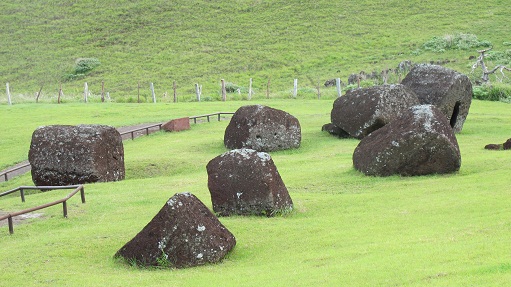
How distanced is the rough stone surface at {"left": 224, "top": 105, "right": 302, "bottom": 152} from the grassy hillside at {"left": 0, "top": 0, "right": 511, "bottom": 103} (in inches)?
986

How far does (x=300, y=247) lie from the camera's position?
46.5ft

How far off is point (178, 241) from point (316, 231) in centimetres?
321

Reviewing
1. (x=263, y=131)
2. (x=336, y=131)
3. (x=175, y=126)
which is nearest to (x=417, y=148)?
(x=263, y=131)

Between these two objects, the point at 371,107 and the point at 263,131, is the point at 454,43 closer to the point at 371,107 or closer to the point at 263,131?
the point at 371,107

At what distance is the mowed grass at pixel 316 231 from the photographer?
452 inches

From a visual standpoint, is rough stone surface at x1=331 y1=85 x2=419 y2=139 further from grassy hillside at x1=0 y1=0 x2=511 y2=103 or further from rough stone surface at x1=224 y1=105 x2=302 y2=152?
grassy hillside at x1=0 y1=0 x2=511 y2=103

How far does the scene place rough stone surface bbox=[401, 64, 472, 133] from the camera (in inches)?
1236

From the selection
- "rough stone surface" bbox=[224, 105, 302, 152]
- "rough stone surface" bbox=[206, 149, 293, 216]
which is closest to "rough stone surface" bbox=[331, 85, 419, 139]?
"rough stone surface" bbox=[224, 105, 302, 152]

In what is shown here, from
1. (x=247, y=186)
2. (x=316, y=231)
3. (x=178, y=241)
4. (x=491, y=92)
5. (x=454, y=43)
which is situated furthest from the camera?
(x=454, y=43)

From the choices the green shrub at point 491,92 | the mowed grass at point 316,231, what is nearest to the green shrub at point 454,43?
the green shrub at point 491,92

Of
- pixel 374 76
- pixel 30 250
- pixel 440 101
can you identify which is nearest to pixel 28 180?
pixel 30 250

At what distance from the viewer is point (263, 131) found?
30.1 metres

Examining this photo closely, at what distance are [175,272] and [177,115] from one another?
29.6 meters

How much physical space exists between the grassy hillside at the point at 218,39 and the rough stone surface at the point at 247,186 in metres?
38.2
